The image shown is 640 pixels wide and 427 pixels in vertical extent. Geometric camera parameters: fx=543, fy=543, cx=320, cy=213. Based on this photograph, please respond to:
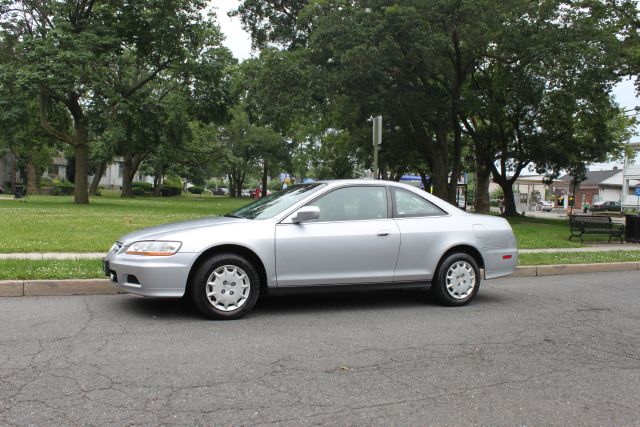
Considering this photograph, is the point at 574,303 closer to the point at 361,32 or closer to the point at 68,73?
the point at 361,32

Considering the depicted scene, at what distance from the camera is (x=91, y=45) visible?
79.7ft

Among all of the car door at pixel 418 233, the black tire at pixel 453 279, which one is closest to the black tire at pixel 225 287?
the car door at pixel 418 233

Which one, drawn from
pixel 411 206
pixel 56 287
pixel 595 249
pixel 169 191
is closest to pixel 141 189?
pixel 169 191

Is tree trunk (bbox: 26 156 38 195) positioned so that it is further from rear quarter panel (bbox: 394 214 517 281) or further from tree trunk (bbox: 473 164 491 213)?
rear quarter panel (bbox: 394 214 517 281)

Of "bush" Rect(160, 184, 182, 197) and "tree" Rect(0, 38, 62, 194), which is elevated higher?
"tree" Rect(0, 38, 62, 194)

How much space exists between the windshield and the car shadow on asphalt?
1111mm

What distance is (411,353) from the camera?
4824 mm

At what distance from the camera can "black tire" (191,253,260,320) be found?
18.6 feet

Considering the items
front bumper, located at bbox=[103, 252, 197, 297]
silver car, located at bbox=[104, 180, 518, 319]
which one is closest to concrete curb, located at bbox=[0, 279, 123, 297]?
silver car, located at bbox=[104, 180, 518, 319]

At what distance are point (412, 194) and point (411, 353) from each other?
2.56 metres

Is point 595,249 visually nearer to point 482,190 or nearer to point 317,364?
point 317,364

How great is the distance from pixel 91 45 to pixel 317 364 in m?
24.0

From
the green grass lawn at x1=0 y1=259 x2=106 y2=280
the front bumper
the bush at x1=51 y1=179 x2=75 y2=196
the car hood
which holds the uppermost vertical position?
the bush at x1=51 y1=179 x2=75 y2=196

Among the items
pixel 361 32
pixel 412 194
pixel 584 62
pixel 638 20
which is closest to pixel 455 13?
pixel 361 32
